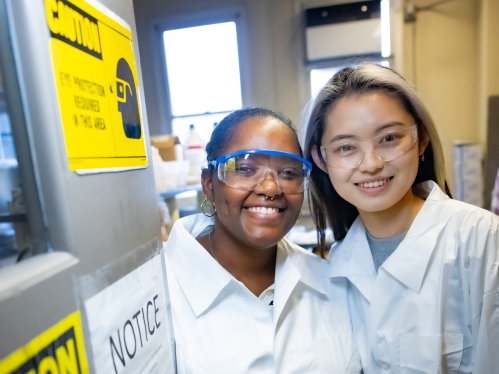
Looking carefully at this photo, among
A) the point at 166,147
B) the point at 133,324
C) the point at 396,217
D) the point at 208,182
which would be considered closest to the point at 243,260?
the point at 208,182

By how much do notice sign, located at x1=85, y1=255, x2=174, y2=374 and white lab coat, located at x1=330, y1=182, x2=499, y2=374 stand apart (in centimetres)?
72

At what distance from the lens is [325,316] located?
42.5 inches

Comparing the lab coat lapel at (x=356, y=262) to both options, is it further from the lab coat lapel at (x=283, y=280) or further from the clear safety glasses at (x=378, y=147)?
the clear safety glasses at (x=378, y=147)

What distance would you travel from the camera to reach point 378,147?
104cm

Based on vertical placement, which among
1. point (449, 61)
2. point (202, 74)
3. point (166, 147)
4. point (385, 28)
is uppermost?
point (385, 28)

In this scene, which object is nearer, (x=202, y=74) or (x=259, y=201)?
(x=259, y=201)

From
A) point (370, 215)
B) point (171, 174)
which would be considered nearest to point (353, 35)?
point (171, 174)

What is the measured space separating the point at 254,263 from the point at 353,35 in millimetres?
2600

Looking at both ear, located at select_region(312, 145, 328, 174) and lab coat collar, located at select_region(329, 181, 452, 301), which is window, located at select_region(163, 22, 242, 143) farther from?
lab coat collar, located at select_region(329, 181, 452, 301)

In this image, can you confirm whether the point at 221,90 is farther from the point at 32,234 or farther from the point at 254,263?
the point at 32,234

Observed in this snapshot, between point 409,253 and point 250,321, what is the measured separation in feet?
1.71

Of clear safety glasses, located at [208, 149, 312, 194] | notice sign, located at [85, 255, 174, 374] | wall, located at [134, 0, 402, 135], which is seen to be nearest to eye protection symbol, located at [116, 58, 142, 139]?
notice sign, located at [85, 255, 174, 374]

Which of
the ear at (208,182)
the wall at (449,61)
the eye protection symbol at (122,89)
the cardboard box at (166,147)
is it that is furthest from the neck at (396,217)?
the wall at (449,61)

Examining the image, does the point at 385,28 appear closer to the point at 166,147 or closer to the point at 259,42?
the point at 259,42
